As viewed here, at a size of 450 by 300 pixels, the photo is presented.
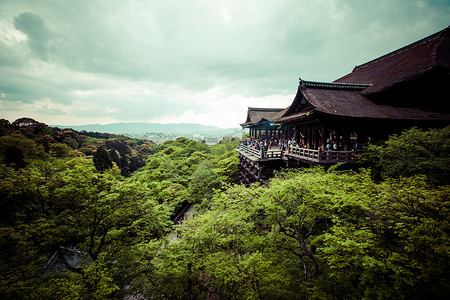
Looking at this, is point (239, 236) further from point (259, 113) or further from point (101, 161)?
point (101, 161)

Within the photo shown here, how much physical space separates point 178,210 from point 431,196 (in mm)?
22065

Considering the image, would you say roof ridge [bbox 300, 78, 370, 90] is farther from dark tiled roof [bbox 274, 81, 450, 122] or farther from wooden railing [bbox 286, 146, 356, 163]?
wooden railing [bbox 286, 146, 356, 163]

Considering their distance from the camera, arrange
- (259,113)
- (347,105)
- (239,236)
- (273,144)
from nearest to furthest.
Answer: (239,236) → (347,105) → (273,144) → (259,113)

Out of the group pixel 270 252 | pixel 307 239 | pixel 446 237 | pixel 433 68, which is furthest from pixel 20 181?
pixel 433 68

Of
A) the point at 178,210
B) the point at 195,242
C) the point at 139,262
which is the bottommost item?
the point at 178,210

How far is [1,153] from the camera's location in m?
18.8

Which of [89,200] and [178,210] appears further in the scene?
[178,210]

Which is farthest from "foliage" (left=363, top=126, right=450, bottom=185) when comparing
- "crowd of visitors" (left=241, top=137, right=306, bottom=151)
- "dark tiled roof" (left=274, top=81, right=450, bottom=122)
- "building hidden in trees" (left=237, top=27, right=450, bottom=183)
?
"crowd of visitors" (left=241, top=137, right=306, bottom=151)

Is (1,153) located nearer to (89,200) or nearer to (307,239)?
(89,200)

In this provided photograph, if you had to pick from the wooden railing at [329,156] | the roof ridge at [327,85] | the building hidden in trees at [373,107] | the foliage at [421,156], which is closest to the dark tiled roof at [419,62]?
the building hidden in trees at [373,107]

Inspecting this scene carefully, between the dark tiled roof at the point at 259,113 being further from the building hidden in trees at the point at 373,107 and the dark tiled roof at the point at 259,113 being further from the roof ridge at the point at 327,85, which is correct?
the roof ridge at the point at 327,85

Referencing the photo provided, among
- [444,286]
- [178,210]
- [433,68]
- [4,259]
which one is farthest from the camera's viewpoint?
[178,210]

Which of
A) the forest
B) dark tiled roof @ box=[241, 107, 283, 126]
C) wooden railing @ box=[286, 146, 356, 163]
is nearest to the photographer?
the forest

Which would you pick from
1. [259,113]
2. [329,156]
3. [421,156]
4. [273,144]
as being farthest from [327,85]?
[259,113]
